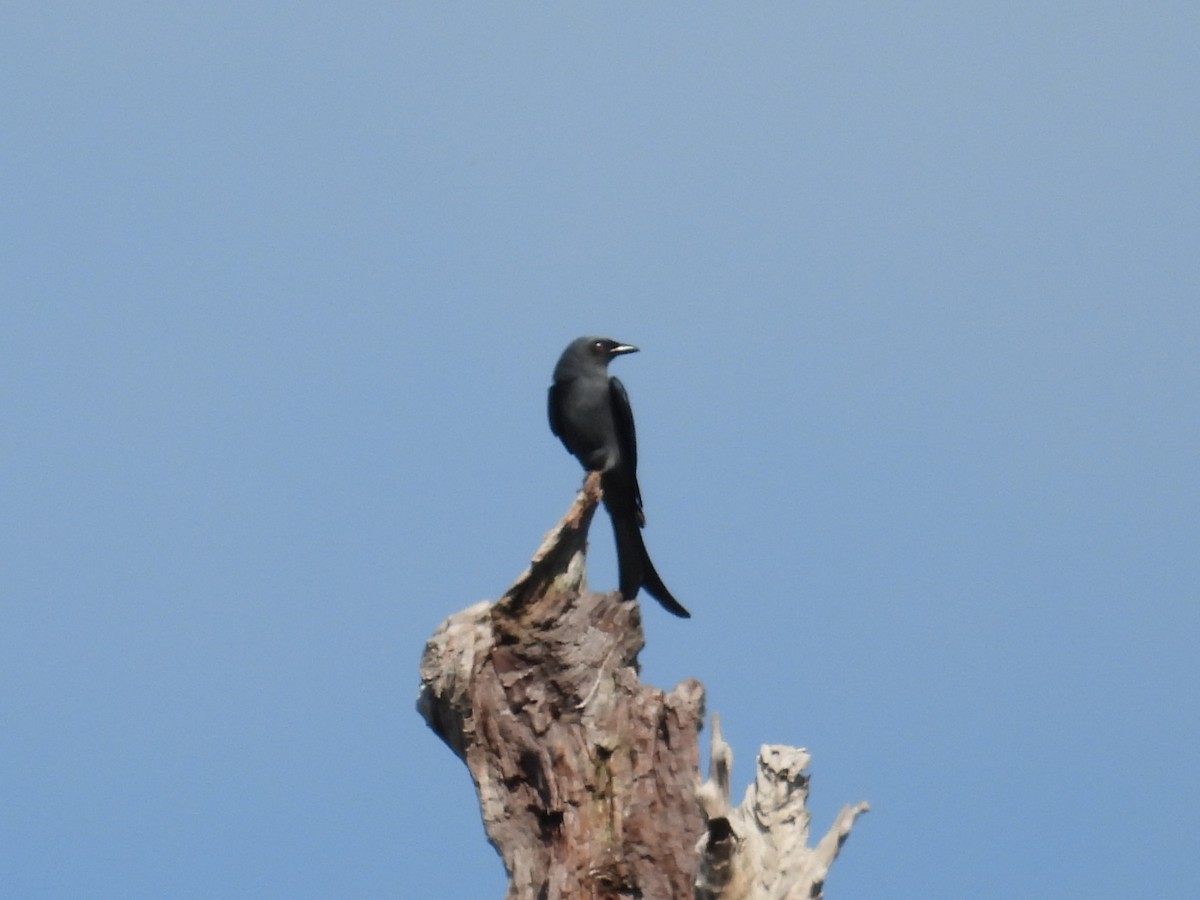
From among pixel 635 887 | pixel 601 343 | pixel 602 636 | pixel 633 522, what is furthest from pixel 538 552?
pixel 601 343

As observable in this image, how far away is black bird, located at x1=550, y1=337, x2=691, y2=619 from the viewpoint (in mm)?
11188

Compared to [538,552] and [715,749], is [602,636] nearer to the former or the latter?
[538,552]

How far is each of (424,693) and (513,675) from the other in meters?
0.51

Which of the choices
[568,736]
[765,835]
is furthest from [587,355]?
[765,835]

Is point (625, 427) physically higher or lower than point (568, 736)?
higher

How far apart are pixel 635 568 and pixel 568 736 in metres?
3.01

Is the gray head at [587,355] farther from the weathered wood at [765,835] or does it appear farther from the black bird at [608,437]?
the weathered wood at [765,835]

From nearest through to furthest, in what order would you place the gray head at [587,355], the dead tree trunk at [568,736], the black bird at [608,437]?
the dead tree trunk at [568,736] < the black bird at [608,437] < the gray head at [587,355]

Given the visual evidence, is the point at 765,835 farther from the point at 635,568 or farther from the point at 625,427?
the point at 625,427

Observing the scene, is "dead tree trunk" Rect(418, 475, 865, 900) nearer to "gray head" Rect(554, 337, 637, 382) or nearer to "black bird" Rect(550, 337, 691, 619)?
"black bird" Rect(550, 337, 691, 619)

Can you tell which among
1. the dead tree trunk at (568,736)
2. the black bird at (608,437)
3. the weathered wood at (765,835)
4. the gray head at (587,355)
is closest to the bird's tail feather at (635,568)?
the black bird at (608,437)

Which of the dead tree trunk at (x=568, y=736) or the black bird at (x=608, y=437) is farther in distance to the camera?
the black bird at (x=608, y=437)

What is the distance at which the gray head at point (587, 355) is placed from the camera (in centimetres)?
1162

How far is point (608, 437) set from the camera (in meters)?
11.3
